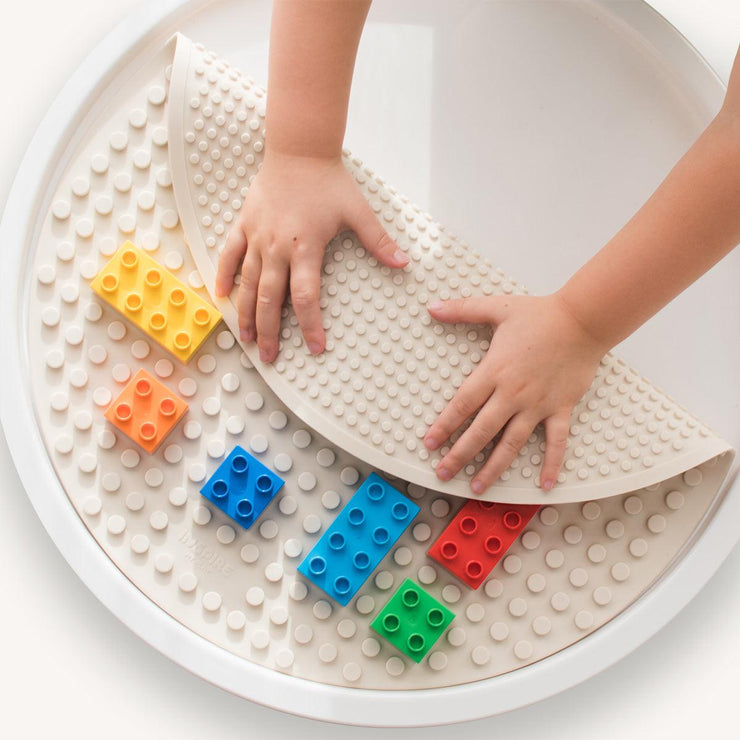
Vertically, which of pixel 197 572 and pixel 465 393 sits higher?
pixel 465 393

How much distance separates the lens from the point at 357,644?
1.86 ft

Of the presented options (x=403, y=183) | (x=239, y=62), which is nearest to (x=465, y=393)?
(x=403, y=183)

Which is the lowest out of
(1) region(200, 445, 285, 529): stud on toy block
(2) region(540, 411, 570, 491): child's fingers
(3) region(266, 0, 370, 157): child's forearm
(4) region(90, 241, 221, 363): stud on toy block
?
(1) region(200, 445, 285, 529): stud on toy block

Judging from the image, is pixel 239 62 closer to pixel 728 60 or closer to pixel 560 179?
pixel 560 179

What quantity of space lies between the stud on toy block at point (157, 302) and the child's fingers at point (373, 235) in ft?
0.41

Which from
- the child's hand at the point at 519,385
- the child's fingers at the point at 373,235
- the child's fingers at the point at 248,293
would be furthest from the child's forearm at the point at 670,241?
→ the child's fingers at the point at 248,293

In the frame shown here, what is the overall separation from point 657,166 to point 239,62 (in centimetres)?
36

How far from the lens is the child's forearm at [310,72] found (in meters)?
0.53

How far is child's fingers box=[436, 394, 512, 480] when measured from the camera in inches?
21.7

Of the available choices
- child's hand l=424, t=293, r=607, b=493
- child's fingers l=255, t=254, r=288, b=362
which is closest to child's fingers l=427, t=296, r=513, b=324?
child's hand l=424, t=293, r=607, b=493

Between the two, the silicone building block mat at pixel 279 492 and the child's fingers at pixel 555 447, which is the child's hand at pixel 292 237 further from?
the child's fingers at pixel 555 447

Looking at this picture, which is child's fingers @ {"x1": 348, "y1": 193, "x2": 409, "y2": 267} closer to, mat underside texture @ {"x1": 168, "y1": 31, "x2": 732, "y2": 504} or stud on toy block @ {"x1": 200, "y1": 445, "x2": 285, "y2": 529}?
mat underside texture @ {"x1": 168, "y1": 31, "x2": 732, "y2": 504}

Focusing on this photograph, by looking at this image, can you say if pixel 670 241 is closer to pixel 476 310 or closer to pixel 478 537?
pixel 476 310

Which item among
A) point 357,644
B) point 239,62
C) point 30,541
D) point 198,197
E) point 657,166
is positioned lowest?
point 30,541
